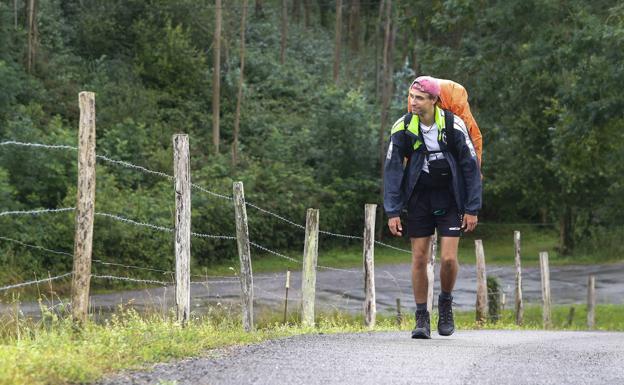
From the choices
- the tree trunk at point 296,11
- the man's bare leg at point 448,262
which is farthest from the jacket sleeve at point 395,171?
the tree trunk at point 296,11

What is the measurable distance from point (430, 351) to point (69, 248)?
29082 millimetres

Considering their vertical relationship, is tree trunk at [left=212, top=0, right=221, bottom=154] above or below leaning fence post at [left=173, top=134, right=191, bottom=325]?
above

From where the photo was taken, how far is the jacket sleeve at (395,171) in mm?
10453

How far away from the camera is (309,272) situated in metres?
15.6

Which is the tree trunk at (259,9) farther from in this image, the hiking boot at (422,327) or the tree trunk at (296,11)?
the hiking boot at (422,327)

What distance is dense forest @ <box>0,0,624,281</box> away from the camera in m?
34.6

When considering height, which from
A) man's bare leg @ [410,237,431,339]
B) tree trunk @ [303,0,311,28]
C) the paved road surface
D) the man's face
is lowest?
the paved road surface

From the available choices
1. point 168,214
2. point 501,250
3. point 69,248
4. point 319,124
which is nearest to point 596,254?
point 501,250

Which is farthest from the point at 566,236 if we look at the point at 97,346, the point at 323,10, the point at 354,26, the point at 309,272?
the point at 97,346

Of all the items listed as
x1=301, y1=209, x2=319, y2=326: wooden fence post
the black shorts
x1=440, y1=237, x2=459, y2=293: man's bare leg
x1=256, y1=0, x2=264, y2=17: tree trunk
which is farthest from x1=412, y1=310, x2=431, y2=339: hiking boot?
x1=256, y1=0, x2=264, y2=17: tree trunk

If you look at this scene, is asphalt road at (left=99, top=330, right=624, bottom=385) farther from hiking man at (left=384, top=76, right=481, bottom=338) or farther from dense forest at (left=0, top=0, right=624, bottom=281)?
dense forest at (left=0, top=0, right=624, bottom=281)

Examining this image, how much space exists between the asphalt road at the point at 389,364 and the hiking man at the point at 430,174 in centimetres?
97

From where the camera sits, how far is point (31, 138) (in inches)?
1582

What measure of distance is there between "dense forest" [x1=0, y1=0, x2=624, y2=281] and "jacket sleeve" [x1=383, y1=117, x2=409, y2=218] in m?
18.8
